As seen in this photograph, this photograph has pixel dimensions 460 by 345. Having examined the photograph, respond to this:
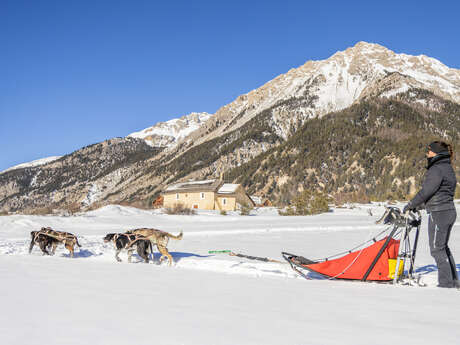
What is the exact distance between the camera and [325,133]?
317 ft

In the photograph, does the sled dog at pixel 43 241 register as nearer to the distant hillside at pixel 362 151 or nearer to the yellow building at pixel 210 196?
the yellow building at pixel 210 196

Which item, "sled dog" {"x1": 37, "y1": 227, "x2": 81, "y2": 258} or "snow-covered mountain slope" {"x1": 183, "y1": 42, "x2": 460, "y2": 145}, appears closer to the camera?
"sled dog" {"x1": 37, "y1": 227, "x2": 81, "y2": 258}

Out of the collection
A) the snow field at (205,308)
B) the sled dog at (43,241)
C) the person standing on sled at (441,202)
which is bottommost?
the snow field at (205,308)

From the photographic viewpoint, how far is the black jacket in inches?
227

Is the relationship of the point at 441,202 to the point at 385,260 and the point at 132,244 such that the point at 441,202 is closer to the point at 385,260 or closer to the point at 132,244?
the point at 385,260

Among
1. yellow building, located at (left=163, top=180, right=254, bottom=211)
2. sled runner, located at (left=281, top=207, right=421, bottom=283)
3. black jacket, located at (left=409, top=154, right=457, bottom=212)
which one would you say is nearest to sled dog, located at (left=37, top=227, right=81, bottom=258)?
sled runner, located at (left=281, top=207, right=421, bottom=283)

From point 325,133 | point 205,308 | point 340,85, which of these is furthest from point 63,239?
point 340,85

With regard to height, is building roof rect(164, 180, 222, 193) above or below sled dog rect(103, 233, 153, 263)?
above

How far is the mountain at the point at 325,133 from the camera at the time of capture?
82.6m

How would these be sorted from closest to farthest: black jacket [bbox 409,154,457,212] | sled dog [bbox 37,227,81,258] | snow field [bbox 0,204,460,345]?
1. snow field [bbox 0,204,460,345]
2. black jacket [bbox 409,154,457,212]
3. sled dog [bbox 37,227,81,258]

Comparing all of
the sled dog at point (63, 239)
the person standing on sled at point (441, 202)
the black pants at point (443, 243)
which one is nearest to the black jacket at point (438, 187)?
the person standing on sled at point (441, 202)

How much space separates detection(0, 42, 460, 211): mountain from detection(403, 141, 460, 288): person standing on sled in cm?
4490

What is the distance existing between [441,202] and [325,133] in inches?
3686

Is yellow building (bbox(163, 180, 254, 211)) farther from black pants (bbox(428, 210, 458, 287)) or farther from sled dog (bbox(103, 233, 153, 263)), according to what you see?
black pants (bbox(428, 210, 458, 287))
